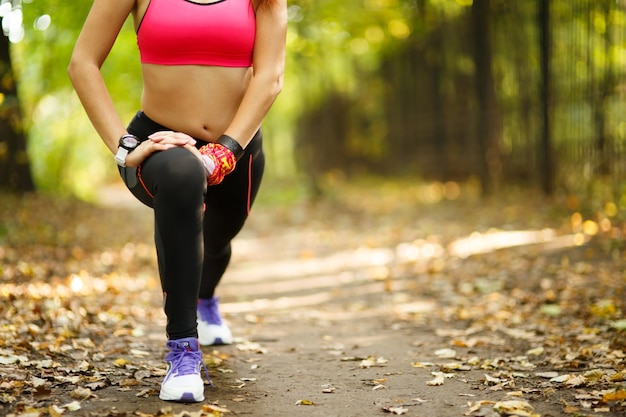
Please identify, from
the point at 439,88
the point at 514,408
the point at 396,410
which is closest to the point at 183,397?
the point at 396,410

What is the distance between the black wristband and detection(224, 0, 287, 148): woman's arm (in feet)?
0.13

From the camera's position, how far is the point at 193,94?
9.22ft

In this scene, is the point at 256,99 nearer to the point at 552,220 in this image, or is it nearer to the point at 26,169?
the point at 552,220

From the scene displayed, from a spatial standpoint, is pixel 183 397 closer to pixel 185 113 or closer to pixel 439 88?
pixel 185 113

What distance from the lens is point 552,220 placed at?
776 centimetres

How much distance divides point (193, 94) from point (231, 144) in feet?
0.89

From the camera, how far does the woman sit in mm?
2549

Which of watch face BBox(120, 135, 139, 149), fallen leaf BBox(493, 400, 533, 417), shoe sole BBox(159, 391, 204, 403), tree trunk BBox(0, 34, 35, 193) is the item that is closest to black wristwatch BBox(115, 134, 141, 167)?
watch face BBox(120, 135, 139, 149)

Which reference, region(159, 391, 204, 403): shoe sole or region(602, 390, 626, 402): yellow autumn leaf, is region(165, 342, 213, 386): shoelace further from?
region(602, 390, 626, 402): yellow autumn leaf

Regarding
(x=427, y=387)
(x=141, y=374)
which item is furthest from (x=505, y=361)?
(x=141, y=374)

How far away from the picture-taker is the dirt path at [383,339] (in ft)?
8.76

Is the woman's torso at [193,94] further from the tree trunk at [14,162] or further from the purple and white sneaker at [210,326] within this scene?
the tree trunk at [14,162]

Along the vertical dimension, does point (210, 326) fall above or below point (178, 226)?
below

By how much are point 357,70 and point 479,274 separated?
44.5ft
